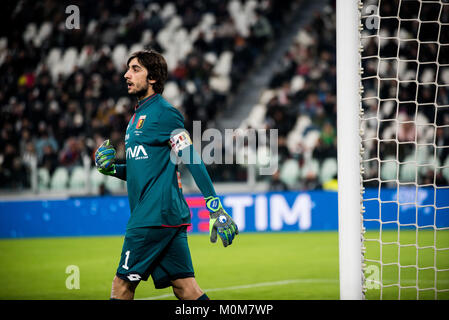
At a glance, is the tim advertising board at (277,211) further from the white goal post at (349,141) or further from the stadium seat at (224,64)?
the white goal post at (349,141)

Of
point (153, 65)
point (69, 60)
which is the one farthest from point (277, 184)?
point (153, 65)

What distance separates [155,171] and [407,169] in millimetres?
7232

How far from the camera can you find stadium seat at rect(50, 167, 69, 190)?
11.2 metres

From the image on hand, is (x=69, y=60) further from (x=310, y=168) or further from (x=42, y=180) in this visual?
(x=310, y=168)

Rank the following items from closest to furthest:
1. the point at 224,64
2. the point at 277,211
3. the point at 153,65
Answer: the point at 153,65 → the point at 277,211 → the point at 224,64

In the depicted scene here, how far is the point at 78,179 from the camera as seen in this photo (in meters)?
11.2

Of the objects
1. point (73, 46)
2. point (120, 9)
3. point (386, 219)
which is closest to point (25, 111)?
point (73, 46)

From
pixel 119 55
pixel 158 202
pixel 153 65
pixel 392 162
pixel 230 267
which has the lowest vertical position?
pixel 230 267

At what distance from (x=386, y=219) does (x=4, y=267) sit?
622cm

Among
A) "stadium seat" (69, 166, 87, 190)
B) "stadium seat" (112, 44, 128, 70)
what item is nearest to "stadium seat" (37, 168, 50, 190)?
"stadium seat" (69, 166, 87, 190)

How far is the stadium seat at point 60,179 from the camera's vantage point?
36.7 ft

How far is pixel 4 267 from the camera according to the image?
805cm

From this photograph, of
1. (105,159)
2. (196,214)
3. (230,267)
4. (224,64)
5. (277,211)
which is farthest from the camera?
(224,64)

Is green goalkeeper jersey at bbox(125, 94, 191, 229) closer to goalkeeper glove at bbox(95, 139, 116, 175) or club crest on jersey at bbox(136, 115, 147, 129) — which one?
club crest on jersey at bbox(136, 115, 147, 129)
